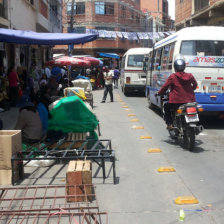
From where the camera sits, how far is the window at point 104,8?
4516cm

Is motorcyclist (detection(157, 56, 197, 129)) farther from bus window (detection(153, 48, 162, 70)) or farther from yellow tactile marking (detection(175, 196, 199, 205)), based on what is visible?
bus window (detection(153, 48, 162, 70))

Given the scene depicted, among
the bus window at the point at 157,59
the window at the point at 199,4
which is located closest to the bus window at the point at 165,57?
the bus window at the point at 157,59

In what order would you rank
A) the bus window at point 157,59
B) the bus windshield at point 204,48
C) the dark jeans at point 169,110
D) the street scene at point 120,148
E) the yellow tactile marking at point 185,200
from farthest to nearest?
the bus window at point 157,59 → the bus windshield at point 204,48 → the dark jeans at point 169,110 → the yellow tactile marking at point 185,200 → the street scene at point 120,148

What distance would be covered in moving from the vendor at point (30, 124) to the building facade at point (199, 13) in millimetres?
13521

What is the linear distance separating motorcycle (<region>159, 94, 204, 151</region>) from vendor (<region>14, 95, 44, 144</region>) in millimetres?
2785

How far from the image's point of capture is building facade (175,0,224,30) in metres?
18.4

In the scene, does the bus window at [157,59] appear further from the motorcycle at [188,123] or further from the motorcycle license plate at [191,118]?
the motorcycle license plate at [191,118]

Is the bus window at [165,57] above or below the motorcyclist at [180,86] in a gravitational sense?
above

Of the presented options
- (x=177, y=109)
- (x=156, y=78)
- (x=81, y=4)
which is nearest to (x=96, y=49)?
(x=81, y=4)

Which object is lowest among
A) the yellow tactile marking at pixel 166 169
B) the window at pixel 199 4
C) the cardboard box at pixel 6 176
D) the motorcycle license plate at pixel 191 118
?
the yellow tactile marking at pixel 166 169

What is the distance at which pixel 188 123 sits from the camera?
668 centimetres

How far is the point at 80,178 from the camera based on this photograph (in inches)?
170

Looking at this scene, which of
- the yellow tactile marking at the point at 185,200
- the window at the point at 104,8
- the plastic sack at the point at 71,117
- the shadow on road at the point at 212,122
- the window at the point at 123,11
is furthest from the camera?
the window at the point at 123,11

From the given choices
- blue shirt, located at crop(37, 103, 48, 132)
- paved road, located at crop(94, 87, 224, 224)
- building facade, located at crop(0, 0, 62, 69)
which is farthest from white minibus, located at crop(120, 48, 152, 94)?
blue shirt, located at crop(37, 103, 48, 132)
